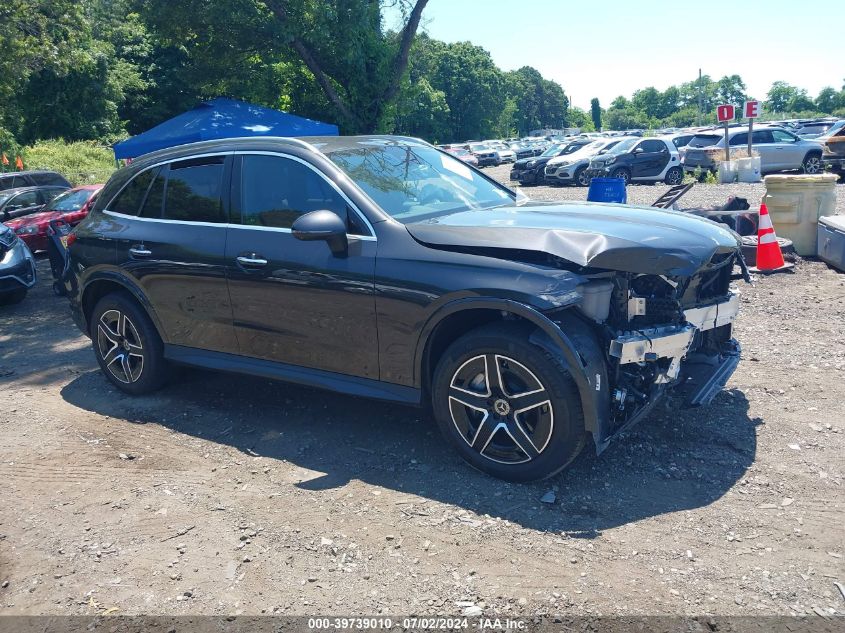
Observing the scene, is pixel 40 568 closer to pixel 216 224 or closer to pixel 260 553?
pixel 260 553

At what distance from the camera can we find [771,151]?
22.9 m

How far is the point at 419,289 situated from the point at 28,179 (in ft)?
54.2

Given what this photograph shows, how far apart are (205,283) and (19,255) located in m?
6.38

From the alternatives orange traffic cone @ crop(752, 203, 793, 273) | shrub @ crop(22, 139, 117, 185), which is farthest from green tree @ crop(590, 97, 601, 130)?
orange traffic cone @ crop(752, 203, 793, 273)

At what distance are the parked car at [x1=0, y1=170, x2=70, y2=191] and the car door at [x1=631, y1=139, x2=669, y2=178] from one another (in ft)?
52.2

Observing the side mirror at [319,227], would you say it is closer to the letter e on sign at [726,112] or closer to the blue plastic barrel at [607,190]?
the blue plastic barrel at [607,190]

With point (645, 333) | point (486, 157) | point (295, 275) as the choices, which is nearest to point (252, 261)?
point (295, 275)

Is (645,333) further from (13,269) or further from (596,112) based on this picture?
(596,112)

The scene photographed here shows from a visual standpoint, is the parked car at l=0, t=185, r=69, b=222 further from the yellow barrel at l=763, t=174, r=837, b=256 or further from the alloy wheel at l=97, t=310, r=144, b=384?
the yellow barrel at l=763, t=174, r=837, b=256

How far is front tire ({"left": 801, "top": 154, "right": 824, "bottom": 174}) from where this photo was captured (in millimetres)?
22392

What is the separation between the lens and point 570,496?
381 cm

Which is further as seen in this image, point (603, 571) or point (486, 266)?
point (486, 266)

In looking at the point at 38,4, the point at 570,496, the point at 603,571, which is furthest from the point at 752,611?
the point at 38,4

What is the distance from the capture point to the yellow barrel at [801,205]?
9.20 meters
